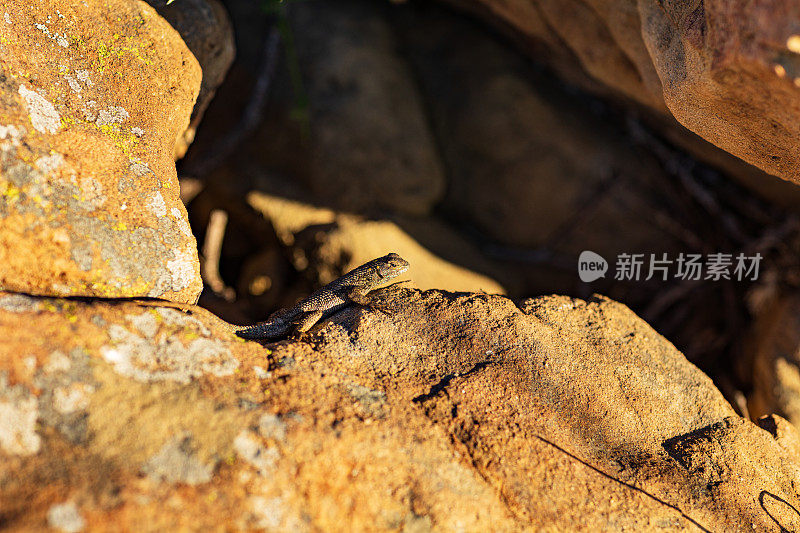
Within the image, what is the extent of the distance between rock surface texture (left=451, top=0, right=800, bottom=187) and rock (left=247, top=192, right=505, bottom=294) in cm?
205

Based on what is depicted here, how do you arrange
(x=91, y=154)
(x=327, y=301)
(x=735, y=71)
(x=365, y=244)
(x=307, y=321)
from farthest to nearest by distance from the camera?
1. (x=365, y=244)
2. (x=327, y=301)
3. (x=307, y=321)
4. (x=91, y=154)
5. (x=735, y=71)

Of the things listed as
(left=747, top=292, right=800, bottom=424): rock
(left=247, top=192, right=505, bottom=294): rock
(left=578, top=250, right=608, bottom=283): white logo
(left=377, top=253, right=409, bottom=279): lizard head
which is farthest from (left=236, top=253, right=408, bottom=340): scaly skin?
(left=747, top=292, right=800, bottom=424): rock

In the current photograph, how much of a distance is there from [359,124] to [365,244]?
4.71 feet

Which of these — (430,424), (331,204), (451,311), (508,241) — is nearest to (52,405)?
(430,424)

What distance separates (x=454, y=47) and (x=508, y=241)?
229 cm

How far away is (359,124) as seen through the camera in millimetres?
5508

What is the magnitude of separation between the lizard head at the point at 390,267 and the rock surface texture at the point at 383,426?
2.59 feet

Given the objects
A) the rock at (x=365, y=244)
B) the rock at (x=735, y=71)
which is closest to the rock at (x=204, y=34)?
the rock at (x=365, y=244)

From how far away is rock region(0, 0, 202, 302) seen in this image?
2408 mm

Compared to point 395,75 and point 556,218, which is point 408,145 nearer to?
point 395,75

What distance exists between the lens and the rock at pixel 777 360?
4066mm

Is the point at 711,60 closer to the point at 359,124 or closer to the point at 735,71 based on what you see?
the point at 735,71

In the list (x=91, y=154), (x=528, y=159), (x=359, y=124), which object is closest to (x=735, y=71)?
(x=91, y=154)

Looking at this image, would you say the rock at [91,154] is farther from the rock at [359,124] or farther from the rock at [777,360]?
the rock at [777,360]
